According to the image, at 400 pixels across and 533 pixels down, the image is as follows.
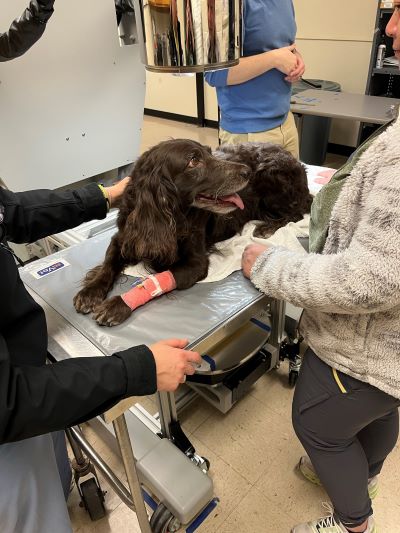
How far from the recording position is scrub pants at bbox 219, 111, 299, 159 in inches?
71.1

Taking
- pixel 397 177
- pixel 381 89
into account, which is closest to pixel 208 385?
pixel 397 177

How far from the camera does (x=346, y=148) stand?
4.44 m

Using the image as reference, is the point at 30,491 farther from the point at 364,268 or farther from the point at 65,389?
the point at 364,268

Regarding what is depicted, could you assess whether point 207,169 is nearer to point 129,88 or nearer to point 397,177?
point 397,177

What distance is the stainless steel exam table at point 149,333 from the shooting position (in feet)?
3.39

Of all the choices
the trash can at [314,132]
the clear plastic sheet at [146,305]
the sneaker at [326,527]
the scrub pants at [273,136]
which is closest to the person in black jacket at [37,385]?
the clear plastic sheet at [146,305]

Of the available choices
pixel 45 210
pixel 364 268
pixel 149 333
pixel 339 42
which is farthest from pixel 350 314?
pixel 339 42

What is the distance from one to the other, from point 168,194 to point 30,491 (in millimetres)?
819

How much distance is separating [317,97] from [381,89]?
27.2 inches

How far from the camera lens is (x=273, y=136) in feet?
5.99

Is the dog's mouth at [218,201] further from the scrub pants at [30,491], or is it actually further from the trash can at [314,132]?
the trash can at [314,132]

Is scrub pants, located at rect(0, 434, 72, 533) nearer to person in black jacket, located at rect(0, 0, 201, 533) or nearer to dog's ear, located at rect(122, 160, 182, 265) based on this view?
person in black jacket, located at rect(0, 0, 201, 533)

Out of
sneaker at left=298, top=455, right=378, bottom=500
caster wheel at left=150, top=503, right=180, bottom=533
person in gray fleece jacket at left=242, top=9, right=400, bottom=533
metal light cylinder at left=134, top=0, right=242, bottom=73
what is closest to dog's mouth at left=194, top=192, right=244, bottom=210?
person in gray fleece jacket at left=242, top=9, right=400, bottom=533

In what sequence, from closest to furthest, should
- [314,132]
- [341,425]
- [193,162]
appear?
[341,425]
[193,162]
[314,132]
